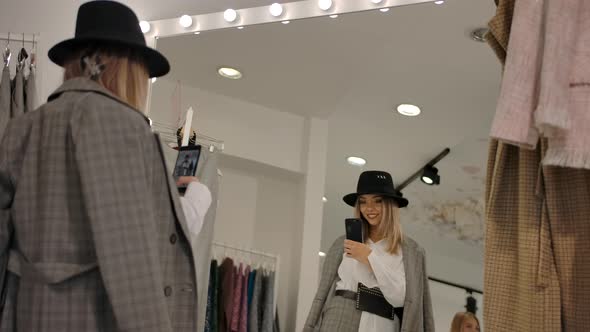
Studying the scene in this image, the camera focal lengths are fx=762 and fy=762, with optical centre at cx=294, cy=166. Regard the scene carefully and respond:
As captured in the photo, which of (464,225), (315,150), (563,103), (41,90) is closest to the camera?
(563,103)

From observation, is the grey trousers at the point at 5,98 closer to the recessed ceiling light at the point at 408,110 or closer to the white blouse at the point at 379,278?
the white blouse at the point at 379,278

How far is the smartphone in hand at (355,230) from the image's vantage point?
2.76 m

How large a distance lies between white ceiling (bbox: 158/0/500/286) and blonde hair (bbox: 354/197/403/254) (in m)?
0.04

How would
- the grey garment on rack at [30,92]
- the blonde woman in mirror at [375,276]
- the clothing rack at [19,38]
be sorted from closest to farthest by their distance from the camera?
the blonde woman in mirror at [375,276] → the grey garment on rack at [30,92] → the clothing rack at [19,38]

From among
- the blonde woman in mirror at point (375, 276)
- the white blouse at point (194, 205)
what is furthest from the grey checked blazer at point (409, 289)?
the white blouse at point (194, 205)

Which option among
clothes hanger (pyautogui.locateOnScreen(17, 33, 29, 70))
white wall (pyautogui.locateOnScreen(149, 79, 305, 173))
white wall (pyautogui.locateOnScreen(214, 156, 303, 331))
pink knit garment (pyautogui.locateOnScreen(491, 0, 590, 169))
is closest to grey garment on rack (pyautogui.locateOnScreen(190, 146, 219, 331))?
white wall (pyautogui.locateOnScreen(214, 156, 303, 331))

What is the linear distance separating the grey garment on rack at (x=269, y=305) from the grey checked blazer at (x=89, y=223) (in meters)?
1.13

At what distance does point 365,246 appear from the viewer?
2748 mm

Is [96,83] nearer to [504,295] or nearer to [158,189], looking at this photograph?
[158,189]

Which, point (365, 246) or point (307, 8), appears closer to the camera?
point (365, 246)

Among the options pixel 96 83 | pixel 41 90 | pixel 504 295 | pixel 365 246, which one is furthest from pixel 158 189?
pixel 41 90

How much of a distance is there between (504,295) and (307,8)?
1.93 meters

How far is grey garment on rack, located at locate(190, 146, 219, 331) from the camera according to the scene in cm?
281

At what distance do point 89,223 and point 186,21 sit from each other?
6.71 feet
